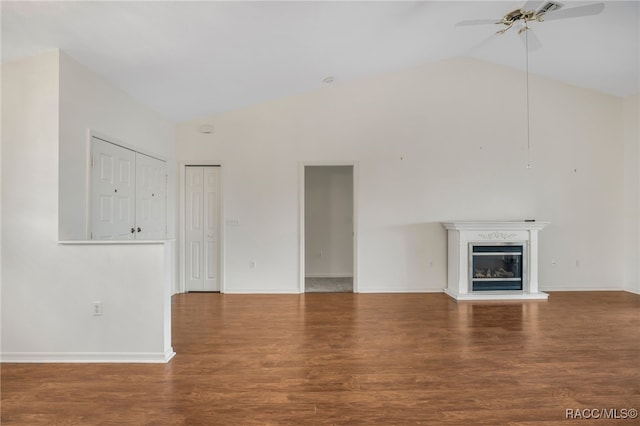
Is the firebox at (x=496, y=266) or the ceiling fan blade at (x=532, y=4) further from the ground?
the ceiling fan blade at (x=532, y=4)

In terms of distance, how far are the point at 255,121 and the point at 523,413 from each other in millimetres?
4881

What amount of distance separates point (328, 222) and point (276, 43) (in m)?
3.99

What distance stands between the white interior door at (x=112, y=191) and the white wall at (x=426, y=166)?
57.0 inches

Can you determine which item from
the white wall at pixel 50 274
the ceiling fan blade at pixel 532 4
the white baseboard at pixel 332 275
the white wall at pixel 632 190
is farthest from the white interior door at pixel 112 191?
the white wall at pixel 632 190

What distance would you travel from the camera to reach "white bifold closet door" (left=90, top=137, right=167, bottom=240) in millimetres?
3418

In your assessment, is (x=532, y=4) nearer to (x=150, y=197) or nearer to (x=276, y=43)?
(x=276, y=43)

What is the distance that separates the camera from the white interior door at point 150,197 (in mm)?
4230

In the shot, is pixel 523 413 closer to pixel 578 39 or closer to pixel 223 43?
pixel 223 43

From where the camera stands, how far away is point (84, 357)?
9.32 feet

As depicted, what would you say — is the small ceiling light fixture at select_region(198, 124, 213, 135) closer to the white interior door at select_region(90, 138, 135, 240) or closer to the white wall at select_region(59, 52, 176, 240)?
the white wall at select_region(59, 52, 176, 240)

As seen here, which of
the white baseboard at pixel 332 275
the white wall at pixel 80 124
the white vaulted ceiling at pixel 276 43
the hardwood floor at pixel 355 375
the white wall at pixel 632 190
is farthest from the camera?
the white baseboard at pixel 332 275

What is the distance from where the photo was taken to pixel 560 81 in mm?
5402

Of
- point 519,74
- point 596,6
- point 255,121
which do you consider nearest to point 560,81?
point 519,74

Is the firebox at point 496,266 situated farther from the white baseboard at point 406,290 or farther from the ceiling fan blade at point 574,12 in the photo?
the ceiling fan blade at point 574,12
